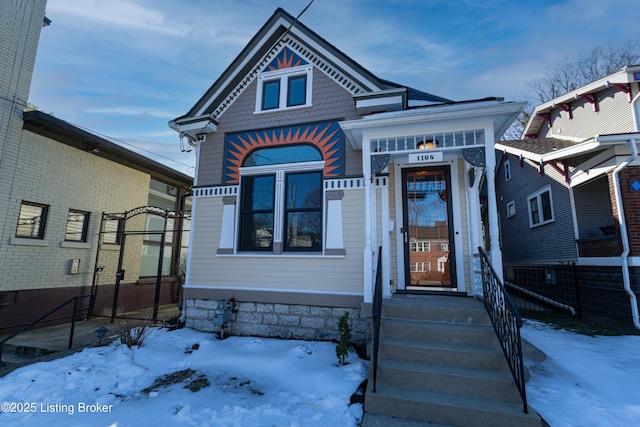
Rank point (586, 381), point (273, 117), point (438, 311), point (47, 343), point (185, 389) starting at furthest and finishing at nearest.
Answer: point (273, 117), point (47, 343), point (438, 311), point (586, 381), point (185, 389)

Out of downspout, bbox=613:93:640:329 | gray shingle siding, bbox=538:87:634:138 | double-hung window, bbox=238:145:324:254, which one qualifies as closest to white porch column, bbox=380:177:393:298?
double-hung window, bbox=238:145:324:254

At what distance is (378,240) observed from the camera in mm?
5609

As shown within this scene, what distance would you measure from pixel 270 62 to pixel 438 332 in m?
6.56

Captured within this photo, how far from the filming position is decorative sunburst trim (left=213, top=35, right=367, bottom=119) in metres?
6.33

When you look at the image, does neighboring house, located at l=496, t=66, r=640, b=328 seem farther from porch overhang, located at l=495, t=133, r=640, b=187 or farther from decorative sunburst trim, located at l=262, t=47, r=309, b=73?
decorative sunburst trim, located at l=262, t=47, r=309, b=73

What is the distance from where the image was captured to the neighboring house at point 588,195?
6.52 meters

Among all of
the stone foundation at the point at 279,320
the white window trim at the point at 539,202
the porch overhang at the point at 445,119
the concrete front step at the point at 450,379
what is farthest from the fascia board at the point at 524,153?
the concrete front step at the point at 450,379

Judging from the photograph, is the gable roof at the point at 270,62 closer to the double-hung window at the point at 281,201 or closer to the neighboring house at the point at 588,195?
the double-hung window at the point at 281,201

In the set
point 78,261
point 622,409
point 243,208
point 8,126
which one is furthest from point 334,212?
point 8,126

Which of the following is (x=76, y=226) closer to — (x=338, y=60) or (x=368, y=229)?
(x=368, y=229)

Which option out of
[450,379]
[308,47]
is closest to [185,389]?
[450,379]

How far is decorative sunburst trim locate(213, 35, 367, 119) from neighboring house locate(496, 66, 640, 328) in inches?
227

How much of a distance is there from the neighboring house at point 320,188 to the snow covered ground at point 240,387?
108 cm

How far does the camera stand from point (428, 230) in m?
5.69
